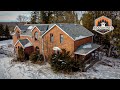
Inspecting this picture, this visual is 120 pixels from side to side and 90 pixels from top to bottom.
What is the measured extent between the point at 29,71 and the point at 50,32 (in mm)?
2218

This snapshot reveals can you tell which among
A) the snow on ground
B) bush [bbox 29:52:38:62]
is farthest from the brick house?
the snow on ground

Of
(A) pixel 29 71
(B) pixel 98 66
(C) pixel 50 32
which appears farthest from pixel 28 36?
(B) pixel 98 66

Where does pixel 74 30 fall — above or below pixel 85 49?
above

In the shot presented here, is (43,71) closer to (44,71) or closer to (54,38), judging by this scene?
(44,71)

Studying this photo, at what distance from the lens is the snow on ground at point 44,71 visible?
6266 millimetres

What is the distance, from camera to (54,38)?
7750mm

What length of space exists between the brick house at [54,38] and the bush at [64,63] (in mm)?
519

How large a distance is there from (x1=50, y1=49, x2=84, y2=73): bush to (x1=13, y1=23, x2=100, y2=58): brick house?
52 cm

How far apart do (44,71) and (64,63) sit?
3.05ft

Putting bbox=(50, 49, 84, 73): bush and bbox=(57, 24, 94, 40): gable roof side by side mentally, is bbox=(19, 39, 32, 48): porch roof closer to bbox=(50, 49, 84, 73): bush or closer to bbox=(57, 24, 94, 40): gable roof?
bbox=(50, 49, 84, 73): bush

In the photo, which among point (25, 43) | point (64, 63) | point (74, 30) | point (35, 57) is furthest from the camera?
point (25, 43)

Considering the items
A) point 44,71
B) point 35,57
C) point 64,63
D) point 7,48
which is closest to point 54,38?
point 35,57

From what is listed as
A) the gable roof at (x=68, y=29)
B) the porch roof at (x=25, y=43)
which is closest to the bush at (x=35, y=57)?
the porch roof at (x=25, y=43)

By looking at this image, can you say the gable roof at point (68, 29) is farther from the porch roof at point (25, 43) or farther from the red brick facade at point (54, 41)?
the porch roof at point (25, 43)
